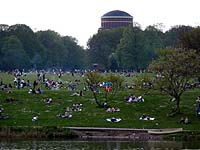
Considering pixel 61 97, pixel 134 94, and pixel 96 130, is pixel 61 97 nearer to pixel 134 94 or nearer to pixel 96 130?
pixel 134 94

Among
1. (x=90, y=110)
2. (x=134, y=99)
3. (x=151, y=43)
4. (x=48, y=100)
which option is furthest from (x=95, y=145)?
(x=151, y=43)

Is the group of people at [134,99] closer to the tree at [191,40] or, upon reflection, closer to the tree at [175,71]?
the tree at [175,71]

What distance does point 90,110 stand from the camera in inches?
3009

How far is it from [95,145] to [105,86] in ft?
95.5

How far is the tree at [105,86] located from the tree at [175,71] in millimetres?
7310

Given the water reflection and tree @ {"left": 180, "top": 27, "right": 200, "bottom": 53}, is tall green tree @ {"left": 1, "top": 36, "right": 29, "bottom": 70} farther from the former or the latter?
the water reflection

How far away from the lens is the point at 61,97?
85062mm

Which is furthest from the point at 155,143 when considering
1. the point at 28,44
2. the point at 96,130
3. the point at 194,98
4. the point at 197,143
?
the point at 28,44

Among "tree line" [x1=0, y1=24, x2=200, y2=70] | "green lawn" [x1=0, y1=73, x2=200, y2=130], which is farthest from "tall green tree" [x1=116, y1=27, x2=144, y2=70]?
"green lawn" [x1=0, y1=73, x2=200, y2=130]

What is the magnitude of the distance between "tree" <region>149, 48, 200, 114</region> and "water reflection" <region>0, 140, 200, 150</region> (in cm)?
1264

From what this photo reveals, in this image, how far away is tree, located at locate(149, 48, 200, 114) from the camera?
7444 cm

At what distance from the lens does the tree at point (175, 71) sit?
7444 centimetres

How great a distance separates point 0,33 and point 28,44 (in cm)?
777

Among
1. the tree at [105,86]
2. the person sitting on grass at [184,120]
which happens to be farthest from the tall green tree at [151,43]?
the person sitting on grass at [184,120]
